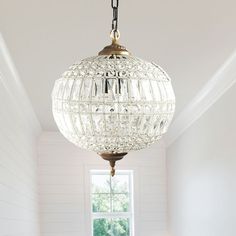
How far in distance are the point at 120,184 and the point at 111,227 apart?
0.55 metres

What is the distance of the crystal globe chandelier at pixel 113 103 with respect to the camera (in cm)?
180

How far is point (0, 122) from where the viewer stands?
12.9 ft

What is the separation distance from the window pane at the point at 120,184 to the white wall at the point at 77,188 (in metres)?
0.15

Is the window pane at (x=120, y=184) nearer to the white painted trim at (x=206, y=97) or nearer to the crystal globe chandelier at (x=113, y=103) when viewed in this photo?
the white painted trim at (x=206, y=97)

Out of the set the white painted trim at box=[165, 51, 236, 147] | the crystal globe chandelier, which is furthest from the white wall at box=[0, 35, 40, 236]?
the crystal globe chandelier

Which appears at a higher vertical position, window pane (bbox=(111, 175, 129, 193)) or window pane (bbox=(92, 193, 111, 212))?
window pane (bbox=(111, 175, 129, 193))

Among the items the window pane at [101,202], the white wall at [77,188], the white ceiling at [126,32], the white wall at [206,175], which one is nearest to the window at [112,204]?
the window pane at [101,202]

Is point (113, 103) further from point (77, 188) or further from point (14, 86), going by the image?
point (77, 188)

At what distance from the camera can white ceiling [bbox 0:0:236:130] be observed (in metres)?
3.10

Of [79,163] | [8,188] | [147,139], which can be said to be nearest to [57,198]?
[79,163]

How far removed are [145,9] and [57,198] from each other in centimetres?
399

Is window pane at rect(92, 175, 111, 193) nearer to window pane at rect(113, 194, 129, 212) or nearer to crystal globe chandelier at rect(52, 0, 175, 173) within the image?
window pane at rect(113, 194, 129, 212)

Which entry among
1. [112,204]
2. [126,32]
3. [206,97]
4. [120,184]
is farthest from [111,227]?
[126,32]

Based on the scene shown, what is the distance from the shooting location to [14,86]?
4426mm
